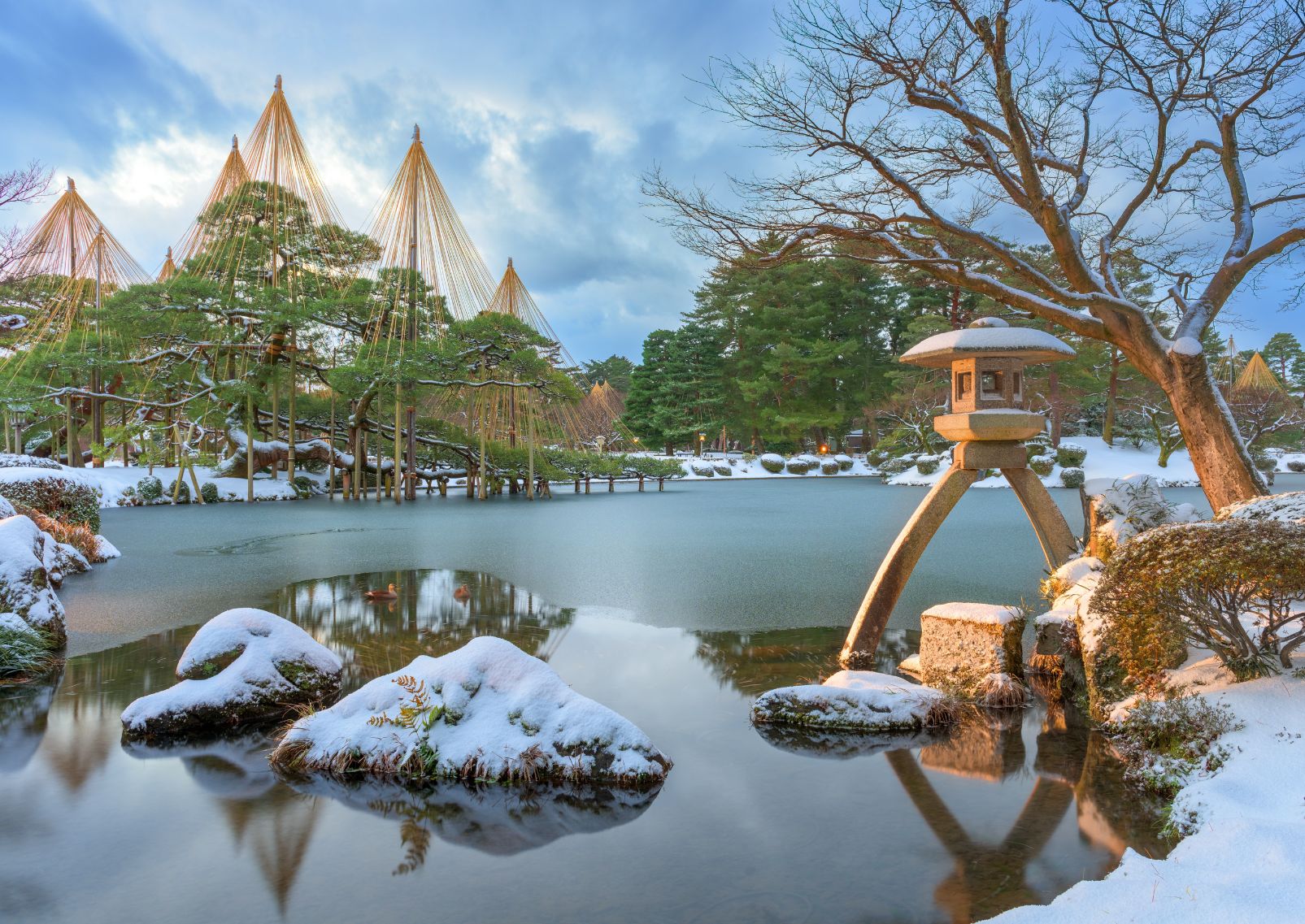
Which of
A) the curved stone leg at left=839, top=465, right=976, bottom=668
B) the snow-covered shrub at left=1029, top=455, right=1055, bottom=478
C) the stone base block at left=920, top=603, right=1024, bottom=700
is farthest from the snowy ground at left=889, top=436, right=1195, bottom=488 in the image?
the stone base block at left=920, top=603, right=1024, bottom=700

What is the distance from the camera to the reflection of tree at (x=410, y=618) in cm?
546

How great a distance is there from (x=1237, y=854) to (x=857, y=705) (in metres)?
1.83

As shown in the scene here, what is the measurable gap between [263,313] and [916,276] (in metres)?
17.0

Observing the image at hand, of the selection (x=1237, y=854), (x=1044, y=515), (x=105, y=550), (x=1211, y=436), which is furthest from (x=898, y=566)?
(x=105, y=550)

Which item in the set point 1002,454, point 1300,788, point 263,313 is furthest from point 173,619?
point 263,313

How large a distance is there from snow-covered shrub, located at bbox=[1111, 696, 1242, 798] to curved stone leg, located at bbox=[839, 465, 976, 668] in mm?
1588

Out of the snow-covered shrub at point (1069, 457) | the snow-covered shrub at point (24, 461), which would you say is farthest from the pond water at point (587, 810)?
the snow-covered shrub at point (1069, 457)

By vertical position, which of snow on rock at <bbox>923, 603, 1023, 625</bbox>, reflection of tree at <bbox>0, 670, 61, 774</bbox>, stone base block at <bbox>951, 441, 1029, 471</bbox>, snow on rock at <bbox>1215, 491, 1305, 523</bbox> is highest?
stone base block at <bbox>951, 441, 1029, 471</bbox>

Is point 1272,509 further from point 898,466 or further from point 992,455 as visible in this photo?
point 898,466

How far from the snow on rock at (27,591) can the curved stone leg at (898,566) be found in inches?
215

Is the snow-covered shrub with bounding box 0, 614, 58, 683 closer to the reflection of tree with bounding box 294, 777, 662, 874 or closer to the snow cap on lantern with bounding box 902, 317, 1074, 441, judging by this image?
the reflection of tree with bounding box 294, 777, 662, 874

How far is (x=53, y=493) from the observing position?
966 cm

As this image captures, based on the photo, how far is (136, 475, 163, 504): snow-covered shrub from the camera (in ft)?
61.4

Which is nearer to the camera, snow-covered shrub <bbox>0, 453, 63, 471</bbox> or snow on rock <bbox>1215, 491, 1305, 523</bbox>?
snow on rock <bbox>1215, 491, 1305, 523</bbox>
